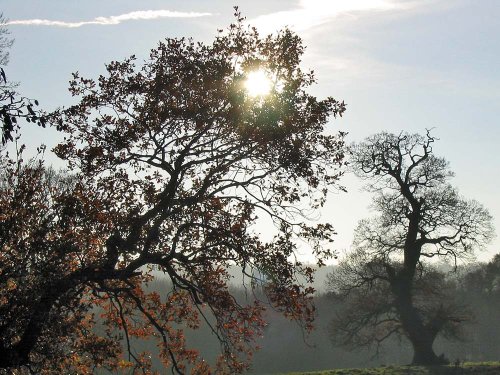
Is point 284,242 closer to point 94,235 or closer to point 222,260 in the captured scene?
point 222,260

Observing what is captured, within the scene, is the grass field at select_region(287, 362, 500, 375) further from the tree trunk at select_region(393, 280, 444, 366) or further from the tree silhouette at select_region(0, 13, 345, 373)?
the tree silhouette at select_region(0, 13, 345, 373)

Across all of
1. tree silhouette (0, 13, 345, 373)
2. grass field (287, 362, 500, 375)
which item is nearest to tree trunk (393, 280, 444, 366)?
grass field (287, 362, 500, 375)

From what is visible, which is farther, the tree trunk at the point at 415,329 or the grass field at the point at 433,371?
the tree trunk at the point at 415,329

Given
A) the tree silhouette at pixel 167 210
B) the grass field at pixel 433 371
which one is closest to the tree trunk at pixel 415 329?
the grass field at pixel 433 371

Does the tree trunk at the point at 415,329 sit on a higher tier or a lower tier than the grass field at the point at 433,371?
higher

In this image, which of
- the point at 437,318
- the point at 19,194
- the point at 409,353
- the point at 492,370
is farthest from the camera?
the point at 409,353

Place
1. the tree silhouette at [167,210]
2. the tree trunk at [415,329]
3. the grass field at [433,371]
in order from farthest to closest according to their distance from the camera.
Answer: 1. the tree trunk at [415,329]
2. the grass field at [433,371]
3. the tree silhouette at [167,210]

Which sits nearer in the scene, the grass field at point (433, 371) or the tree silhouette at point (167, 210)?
the tree silhouette at point (167, 210)

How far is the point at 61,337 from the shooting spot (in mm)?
16891

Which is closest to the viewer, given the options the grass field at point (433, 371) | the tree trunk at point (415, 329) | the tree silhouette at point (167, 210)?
the tree silhouette at point (167, 210)

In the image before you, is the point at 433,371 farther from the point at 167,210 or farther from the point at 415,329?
the point at 167,210

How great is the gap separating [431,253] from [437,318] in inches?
194

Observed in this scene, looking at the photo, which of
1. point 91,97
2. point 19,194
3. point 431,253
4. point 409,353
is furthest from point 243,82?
point 409,353

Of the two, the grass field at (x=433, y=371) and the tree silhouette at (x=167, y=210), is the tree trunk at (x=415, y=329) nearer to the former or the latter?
the grass field at (x=433, y=371)
